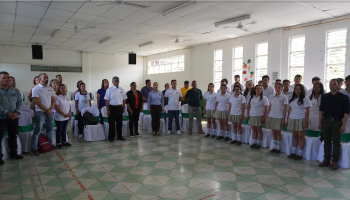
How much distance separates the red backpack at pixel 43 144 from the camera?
4.77 meters

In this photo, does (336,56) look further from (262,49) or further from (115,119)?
(115,119)

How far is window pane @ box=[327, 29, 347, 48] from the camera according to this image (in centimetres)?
691

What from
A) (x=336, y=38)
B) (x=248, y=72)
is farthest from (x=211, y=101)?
(x=336, y=38)

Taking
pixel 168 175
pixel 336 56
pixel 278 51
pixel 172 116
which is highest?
pixel 278 51

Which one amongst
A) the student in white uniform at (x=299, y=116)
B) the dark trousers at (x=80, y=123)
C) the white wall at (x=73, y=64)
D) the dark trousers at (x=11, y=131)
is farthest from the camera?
the white wall at (x=73, y=64)

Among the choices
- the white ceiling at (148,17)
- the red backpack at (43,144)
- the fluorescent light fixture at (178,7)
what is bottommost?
the red backpack at (43,144)

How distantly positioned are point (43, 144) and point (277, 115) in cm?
483

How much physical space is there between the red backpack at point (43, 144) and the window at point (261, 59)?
7.79 metres

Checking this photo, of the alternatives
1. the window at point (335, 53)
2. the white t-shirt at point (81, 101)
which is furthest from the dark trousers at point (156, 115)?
the window at point (335, 53)

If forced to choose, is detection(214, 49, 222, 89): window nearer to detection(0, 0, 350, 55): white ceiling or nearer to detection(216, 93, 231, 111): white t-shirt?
detection(0, 0, 350, 55): white ceiling

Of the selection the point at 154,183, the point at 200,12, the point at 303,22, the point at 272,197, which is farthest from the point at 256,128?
the point at 303,22

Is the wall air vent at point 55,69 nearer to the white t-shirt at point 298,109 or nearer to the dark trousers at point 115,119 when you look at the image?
the dark trousers at point 115,119

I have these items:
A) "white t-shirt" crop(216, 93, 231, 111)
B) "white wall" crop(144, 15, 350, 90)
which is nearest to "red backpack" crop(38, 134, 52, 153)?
"white t-shirt" crop(216, 93, 231, 111)

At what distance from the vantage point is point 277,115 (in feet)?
15.3
